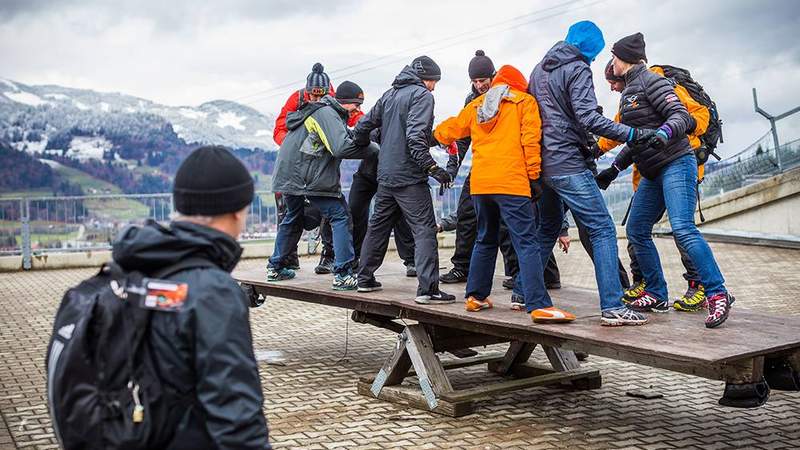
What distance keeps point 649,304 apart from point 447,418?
1.62 metres

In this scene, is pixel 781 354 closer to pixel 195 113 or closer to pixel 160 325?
pixel 160 325

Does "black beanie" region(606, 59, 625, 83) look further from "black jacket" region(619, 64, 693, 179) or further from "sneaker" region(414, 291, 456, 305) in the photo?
"sneaker" region(414, 291, 456, 305)

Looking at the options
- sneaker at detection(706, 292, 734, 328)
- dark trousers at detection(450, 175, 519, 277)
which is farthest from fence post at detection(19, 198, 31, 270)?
sneaker at detection(706, 292, 734, 328)

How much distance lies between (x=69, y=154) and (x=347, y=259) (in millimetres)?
27758

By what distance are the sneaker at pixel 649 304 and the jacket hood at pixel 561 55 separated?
173 centimetres

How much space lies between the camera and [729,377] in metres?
5.14

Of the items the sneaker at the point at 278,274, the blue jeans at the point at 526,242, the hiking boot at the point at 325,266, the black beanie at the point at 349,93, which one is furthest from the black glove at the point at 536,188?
the hiking boot at the point at 325,266

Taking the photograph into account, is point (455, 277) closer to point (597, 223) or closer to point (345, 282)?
point (345, 282)

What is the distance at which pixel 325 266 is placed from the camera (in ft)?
31.5

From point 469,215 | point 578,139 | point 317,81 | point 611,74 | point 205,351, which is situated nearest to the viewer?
point 205,351

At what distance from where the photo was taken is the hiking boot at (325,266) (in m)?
9.55

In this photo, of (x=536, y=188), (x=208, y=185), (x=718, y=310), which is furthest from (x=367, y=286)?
(x=208, y=185)

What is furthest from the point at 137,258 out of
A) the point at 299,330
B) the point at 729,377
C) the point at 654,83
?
the point at 299,330

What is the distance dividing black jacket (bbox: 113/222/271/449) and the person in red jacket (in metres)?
5.75
